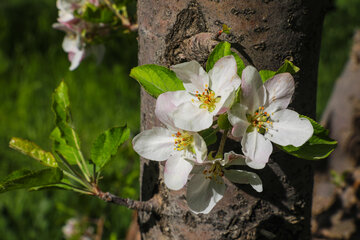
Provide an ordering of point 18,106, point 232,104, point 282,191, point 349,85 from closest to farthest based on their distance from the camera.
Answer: point 232,104 < point 282,191 < point 349,85 < point 18,106

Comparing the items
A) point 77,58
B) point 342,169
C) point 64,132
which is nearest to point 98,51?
point 77,58

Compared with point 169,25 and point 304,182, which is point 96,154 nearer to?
point 169,25

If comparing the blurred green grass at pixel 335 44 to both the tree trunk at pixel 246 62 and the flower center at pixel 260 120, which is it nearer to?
the tree trunk at pixel 246 62

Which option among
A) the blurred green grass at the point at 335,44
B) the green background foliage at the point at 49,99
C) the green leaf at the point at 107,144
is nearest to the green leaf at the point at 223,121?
the green leaf at the point at 107,144

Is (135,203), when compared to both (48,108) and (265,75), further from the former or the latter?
(48,108)

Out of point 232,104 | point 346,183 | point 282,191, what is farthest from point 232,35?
point 346,183

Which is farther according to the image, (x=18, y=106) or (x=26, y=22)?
(x=26, y=22)

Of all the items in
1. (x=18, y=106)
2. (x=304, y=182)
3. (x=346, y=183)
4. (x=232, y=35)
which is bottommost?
(x=18, y=106)
